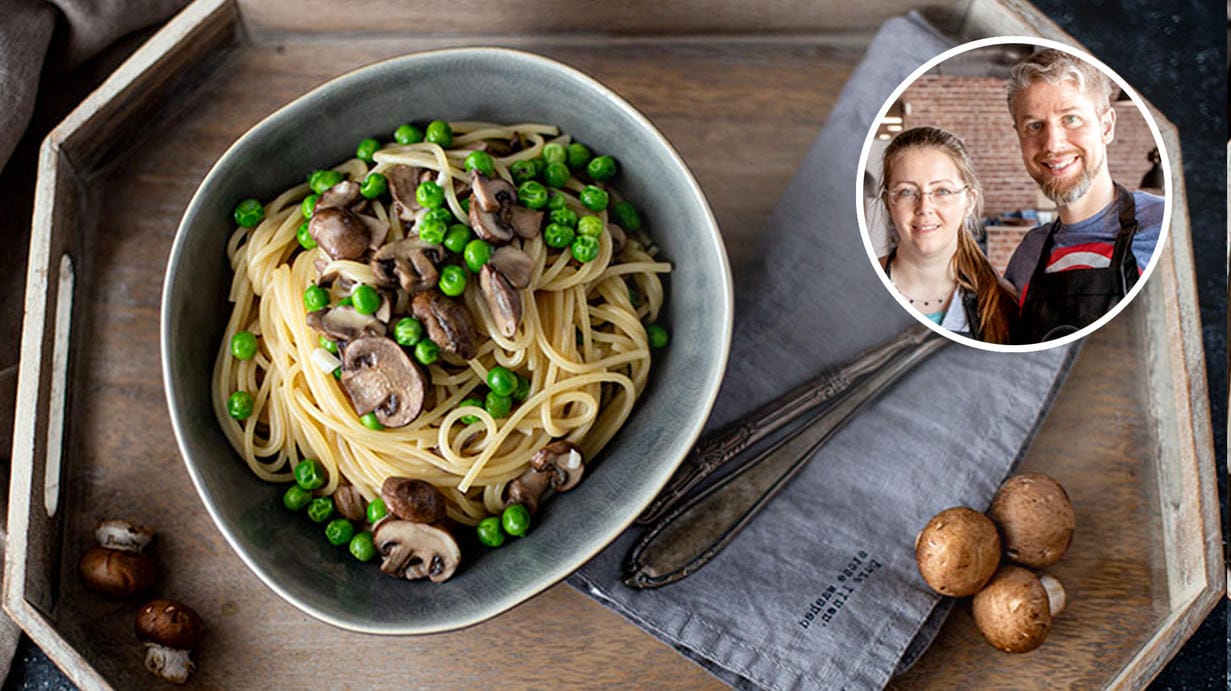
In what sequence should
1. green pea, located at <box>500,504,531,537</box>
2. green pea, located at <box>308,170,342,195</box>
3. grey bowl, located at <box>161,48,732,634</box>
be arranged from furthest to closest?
green pea, located at <box>308,170,342,195</box> < green pea, located at <box>500,504,531,537</box> < grey bowl, located at <box>161,48,732,634</box>

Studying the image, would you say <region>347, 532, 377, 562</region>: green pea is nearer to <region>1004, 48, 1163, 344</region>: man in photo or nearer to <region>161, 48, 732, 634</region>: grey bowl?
<region>161, 48, 732, 634</region>: grey bowl

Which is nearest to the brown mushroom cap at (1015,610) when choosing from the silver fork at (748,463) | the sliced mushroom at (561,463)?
the silver fork at (748,463)

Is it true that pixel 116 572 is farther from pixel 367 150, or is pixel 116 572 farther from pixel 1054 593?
pixel 1054 593

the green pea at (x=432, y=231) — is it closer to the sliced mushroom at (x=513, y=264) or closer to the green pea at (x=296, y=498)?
the sliced mushroom at (x=513, y=264)

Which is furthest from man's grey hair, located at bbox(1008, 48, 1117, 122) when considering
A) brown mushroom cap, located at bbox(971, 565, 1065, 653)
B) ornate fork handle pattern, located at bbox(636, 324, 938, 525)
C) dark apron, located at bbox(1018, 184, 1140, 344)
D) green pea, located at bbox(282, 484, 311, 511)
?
green pea, located at bbox(282, 484, 311, 511)

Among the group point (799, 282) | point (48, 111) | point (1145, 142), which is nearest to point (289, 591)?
point (799, 282)

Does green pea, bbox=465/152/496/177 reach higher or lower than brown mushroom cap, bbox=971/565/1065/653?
higher

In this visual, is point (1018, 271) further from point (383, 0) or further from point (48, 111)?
point (48, 111)
